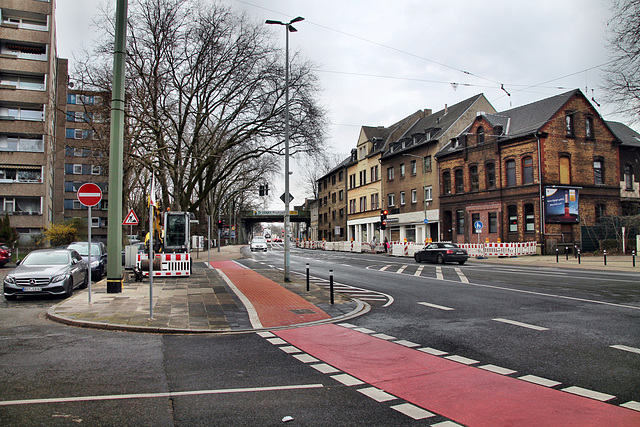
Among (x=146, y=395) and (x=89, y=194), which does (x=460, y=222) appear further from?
(x=146, y=395)

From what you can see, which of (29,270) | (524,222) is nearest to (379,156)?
(524,222)

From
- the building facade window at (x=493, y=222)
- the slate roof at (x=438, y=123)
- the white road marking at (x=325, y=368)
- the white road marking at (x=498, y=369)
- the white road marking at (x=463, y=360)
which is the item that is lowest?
the white road marking at (x=463, y=360)

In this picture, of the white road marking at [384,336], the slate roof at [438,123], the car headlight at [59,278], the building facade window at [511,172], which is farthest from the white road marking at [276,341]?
the slate roof at [438,123]

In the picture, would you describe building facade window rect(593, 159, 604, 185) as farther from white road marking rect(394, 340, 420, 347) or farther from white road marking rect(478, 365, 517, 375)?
white road marking rect(478, 365, 517, 375)

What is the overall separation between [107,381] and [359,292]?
33.2 feet

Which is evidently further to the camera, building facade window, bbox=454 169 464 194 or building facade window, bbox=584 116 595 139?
building facade window, bbox=454 169 464 194

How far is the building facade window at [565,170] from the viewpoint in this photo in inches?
1432

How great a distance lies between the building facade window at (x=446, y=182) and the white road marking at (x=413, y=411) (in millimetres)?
41563

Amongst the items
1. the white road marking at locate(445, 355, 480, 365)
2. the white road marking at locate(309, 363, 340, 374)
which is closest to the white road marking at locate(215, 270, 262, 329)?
the white road marking at locate(309, 363, 340, 374)

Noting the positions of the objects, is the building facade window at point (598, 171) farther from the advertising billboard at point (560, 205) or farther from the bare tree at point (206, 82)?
the bare tree at point (206, 82)

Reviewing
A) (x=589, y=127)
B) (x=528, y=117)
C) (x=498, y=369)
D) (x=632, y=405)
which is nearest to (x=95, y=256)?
(x=498, y=369)

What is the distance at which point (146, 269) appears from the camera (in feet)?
58.3

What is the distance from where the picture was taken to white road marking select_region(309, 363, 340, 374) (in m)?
6.05

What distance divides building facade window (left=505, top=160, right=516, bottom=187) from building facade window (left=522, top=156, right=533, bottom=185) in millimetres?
891
